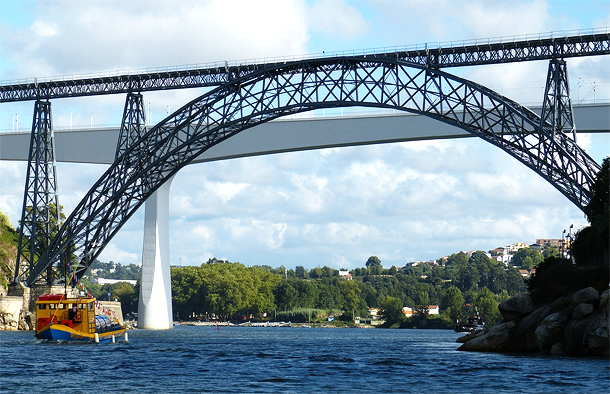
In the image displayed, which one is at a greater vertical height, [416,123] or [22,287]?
[416,123]

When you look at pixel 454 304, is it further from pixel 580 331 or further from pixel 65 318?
pixel 580 331

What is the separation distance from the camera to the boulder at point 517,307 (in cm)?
4309

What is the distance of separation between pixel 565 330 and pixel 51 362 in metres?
23.3

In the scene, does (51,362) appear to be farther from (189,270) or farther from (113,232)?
(189,270)

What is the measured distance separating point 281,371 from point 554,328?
45.6 feet

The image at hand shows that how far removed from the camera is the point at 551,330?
39.5m

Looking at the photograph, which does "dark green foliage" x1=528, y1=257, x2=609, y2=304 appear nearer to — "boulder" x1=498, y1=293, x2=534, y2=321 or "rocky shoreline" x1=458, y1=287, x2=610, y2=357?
"boulder" x1=498, y1=293, x2=534, y2=321

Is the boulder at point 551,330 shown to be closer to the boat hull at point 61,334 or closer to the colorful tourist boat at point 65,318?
the colorful tourist boat at point 65,318

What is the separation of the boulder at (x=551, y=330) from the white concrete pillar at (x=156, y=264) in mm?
41849

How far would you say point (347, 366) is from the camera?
1431 inches

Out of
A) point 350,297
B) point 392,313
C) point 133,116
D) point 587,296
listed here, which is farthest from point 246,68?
point 350,297

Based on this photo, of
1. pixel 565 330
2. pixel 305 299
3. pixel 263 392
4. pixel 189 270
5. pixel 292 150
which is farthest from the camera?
pixel 305 299

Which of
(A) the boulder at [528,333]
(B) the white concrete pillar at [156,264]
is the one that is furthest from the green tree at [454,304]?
(A) the boulder at [528,333]

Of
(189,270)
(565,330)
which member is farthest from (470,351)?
(189,270)
